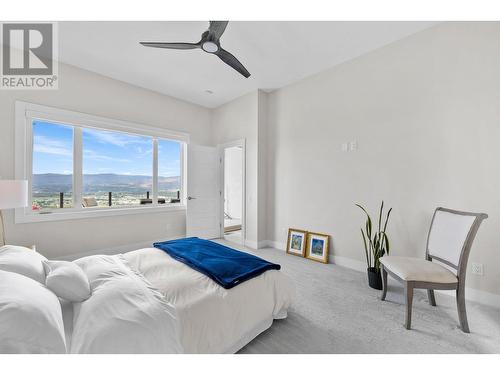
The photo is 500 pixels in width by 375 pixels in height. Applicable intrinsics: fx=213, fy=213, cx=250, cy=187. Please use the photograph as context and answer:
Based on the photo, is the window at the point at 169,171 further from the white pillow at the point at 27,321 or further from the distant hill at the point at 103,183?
the white pillow at the point at 27,321

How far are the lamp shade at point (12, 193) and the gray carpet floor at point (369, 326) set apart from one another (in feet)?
7.51

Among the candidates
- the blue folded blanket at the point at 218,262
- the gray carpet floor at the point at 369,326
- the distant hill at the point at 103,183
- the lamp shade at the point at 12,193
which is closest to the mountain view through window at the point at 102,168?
the distant hill at the point at 103,183

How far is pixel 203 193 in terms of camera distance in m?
4.57

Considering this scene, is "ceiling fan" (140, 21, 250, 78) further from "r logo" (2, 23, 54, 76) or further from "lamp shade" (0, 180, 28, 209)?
"lamp shade" (0, 180, 28, 209)

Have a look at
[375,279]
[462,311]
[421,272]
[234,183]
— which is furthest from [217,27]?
[234,183]

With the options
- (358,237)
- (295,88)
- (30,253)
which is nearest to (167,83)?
(295,88)

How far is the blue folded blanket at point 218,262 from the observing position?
5.11 ft

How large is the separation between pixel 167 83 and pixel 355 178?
3488mm

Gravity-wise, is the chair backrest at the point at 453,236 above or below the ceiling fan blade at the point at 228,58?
below

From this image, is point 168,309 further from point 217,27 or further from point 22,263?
point 217,27

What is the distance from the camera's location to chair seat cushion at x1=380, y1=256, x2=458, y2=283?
1.73m

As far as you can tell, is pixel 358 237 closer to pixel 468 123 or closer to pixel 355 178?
pixel 355 178

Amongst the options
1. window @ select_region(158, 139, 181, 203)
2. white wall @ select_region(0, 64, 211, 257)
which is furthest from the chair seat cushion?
window @ select_region(158, 139, 181, 203)

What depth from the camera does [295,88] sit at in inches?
148
